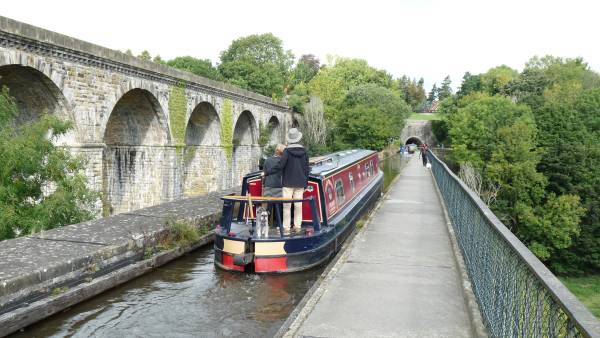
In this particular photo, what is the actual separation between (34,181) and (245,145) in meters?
19.9

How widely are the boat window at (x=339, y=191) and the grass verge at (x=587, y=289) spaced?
17270mm

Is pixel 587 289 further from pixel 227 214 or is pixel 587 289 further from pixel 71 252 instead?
pixel 71 252

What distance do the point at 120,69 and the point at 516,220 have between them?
25719 millimetres

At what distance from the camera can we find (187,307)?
5.79 m

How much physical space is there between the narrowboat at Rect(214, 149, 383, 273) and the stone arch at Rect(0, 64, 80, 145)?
5955mm

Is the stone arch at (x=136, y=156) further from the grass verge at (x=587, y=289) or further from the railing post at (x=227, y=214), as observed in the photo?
the grass verge at (x=587, y=289)

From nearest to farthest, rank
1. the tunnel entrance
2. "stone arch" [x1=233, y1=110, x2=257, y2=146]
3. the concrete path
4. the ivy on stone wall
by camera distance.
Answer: the concrete path
the ivy on stone wall
"stone arch" [x1=233, y1=110, x2=257, y2=146]
the tunnel entrance

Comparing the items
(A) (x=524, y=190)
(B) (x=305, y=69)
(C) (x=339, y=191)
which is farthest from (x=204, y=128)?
(B) (x=305, y=69)

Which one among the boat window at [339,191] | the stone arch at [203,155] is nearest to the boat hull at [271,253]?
the boat window at [339,191]

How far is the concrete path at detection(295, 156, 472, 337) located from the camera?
4.13 metres

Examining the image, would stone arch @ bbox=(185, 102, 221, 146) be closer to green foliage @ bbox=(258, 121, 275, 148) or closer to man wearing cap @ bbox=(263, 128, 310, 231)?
green foliage @ bbox=(258, 121, 275, 148)

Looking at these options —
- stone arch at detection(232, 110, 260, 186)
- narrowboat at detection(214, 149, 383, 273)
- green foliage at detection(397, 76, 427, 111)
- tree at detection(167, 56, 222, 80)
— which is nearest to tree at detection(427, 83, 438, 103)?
green foliage at detection(397, 76, 427, 111)

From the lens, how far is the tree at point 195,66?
44.5m

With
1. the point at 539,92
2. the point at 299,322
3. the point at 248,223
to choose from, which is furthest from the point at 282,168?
the point at 539,92
